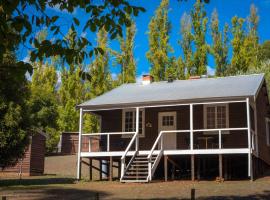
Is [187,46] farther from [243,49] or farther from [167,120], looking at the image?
[167,120]

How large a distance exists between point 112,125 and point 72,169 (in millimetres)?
10426

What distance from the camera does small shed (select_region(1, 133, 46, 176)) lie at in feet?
113

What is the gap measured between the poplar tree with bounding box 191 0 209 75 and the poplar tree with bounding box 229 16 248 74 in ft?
8.78

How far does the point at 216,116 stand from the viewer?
2459cm

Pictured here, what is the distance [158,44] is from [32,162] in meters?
19.5

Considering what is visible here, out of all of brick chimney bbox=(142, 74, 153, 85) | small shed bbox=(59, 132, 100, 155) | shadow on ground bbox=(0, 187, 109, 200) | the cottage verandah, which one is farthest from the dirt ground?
small shed bbox=(59, 132, 100, 155)

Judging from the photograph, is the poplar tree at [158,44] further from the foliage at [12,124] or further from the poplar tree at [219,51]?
the foliage at [12,124]

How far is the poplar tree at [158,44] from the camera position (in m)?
47.2

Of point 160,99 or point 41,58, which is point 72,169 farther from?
point 41,58

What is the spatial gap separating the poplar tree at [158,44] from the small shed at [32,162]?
1532cm

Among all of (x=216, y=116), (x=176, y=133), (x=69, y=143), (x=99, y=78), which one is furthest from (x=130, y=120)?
(x=99, y=78)

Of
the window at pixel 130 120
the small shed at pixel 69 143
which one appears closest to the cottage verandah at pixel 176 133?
the window at pixel 130 120

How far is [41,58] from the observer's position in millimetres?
8297

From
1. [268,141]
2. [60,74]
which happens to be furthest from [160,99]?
[60,74]
